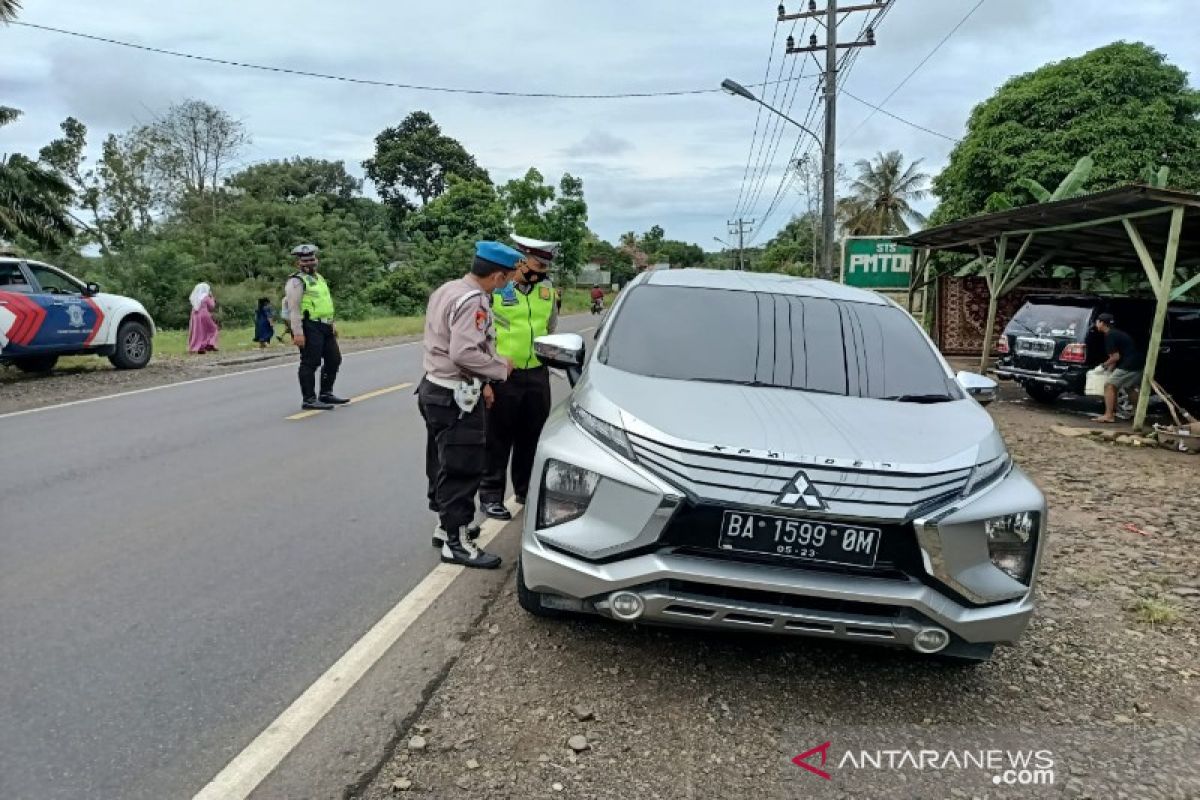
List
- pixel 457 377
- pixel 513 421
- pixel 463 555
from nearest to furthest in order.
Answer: pixel 457 377 → pixel 463 555 → pixel 513 421

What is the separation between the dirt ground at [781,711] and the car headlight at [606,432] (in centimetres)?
91

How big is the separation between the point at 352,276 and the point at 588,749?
3846 cm

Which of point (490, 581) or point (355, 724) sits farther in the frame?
point (490, 581)

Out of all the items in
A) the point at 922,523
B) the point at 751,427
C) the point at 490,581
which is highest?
the point at 751,427

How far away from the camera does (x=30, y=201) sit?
21.3 meters

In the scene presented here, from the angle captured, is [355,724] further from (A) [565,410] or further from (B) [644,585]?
(A) [565,410]

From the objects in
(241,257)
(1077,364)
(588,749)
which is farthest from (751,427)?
(241,257)

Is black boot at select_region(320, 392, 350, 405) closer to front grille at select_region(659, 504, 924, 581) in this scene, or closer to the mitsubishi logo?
front grille at select_region(659, 504, 924, 581)

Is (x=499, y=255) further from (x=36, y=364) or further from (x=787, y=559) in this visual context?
(x=36, y=364)

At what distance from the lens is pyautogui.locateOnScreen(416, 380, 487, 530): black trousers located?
443 cm

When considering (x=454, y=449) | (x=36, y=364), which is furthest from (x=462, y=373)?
(x=36, y=364)

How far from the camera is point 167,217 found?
4234 centimetres

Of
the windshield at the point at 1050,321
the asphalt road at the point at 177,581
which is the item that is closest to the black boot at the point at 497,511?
the asphalt road at the point at 177,581

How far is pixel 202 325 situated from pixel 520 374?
15570 mm
